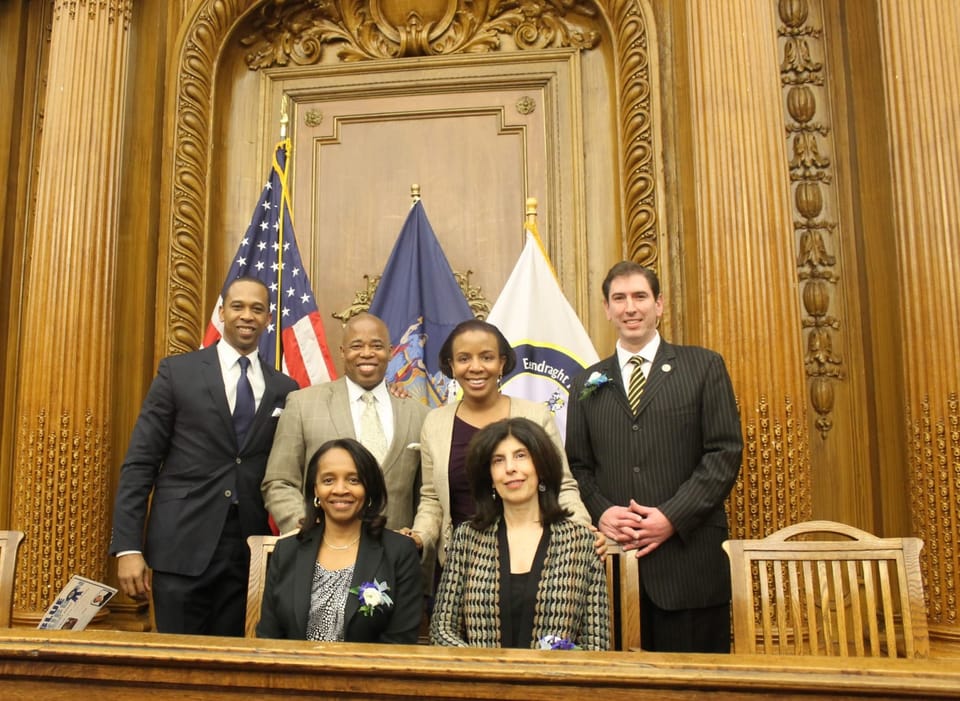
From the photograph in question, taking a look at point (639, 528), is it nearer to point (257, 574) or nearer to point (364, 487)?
point (364, 487)

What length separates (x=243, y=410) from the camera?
3.15m

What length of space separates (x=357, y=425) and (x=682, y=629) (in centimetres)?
125

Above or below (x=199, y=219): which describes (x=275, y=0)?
above

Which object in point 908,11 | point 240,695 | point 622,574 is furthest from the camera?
point 908,11

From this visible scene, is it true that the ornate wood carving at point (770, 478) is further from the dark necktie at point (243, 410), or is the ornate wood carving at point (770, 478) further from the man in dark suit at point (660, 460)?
the dark necktie at point (243, 410)

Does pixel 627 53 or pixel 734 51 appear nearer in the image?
pixel 734 51

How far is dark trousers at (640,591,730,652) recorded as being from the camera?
2.68 m

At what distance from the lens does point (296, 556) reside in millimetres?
2514

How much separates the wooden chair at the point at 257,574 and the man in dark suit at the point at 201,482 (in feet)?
1.74

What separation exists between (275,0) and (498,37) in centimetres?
121

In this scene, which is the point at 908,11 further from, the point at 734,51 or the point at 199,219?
the point at 199,219

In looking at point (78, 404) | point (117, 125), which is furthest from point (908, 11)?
point (78, 404)

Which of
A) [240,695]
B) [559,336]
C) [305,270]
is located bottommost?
[240,695]

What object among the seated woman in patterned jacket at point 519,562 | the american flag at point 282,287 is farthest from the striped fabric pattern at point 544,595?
the american flag at point 282,287
